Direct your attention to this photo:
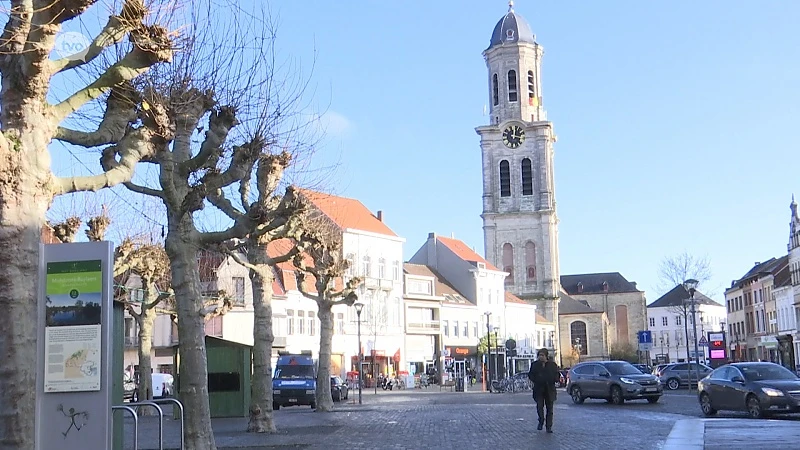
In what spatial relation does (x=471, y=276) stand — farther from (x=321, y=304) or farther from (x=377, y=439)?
(x=377, y=439)

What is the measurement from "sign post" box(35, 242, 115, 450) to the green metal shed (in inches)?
672

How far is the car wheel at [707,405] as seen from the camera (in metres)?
27.2

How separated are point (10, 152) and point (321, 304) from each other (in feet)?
81.7

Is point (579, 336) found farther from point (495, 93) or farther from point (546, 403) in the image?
point (546, 403)

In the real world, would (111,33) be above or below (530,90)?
below

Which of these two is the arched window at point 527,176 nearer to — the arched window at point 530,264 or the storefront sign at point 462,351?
the arched window at point 530,264

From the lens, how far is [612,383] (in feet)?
121

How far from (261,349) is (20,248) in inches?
583

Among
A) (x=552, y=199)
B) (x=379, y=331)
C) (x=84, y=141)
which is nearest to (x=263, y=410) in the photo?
(x=84, y=141)

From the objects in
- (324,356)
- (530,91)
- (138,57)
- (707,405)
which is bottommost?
(707,405)

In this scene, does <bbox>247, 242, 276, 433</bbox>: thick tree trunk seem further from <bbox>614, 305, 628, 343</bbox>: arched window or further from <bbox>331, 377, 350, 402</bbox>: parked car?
<bbox>614, 305, 628, 343</bbox>: arched window

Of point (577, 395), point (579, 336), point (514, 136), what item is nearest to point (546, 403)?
point (577, 395)

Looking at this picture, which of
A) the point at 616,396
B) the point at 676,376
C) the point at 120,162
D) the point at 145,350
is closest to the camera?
the point at 120,162

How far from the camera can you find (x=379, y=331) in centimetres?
7875
